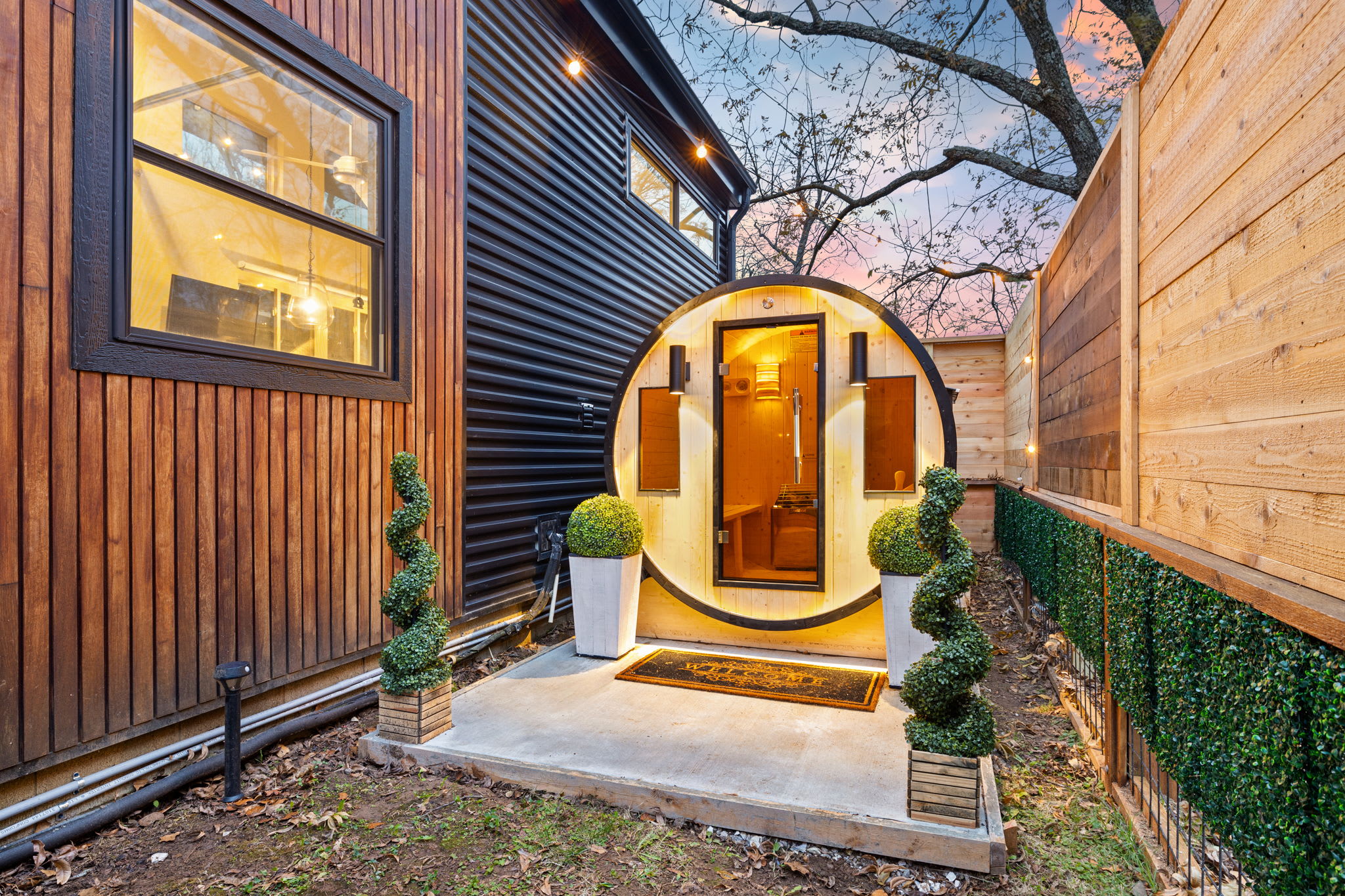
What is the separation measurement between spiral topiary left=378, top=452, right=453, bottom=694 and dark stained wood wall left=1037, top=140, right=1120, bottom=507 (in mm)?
3134

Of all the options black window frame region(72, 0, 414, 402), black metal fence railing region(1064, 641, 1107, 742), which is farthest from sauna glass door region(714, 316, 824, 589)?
black window frame region(72, 0, 414, 402)

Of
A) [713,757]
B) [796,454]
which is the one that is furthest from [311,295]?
[796,454]

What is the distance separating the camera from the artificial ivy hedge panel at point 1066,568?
9.78ft

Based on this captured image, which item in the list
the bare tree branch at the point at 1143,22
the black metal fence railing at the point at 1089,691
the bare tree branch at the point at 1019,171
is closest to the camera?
the black metal fence railing at the point at 1089,691

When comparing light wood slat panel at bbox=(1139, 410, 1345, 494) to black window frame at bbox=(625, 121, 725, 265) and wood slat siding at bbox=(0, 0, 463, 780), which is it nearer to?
wood slat siding at bbox=(0, 0, 463, 780)

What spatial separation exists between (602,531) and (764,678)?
142 cm

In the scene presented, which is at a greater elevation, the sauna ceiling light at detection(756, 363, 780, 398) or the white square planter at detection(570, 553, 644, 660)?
the sauna ceiling light at detection(756, 363, 780, 398)

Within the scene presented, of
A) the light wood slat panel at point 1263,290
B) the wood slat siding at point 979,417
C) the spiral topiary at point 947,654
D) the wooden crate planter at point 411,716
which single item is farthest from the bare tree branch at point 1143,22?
the wooden crate planter at point 411,716

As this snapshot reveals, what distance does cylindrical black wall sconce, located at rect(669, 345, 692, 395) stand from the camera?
4.88 m

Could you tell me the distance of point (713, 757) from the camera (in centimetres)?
302

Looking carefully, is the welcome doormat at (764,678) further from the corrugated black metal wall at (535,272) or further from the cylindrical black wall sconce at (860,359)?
the cylindrical black wall sconce at (860,359)

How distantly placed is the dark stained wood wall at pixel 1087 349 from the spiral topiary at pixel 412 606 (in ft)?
10.3

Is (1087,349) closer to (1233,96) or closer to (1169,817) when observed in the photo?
(1233,96)

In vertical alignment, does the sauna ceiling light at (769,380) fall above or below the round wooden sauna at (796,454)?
above
